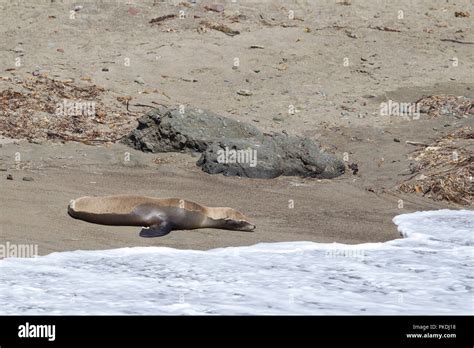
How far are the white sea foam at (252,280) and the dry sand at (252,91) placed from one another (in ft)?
1.34

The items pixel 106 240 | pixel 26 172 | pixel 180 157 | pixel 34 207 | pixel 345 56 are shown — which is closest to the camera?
pixel 106 240

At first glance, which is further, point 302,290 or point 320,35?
point 320,35

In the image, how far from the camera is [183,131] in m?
11.9

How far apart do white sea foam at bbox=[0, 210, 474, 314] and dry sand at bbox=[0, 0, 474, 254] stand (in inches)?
16.1

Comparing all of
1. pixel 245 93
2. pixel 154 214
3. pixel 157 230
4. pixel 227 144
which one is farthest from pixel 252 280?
pixel 245 93

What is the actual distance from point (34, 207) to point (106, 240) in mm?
943

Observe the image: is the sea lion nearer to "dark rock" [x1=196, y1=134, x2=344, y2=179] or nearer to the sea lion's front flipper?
the sea lion's front flipper

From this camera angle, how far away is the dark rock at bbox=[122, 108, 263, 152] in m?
11.9

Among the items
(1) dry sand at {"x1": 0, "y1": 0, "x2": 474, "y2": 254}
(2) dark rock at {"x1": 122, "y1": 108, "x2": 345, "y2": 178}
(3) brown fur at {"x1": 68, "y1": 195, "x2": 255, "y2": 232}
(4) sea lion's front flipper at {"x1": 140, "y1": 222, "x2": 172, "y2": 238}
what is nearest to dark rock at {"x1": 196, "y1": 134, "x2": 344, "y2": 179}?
(2) dark rock at {"x1": 122, "y1": 108, "x2": 345, "y2": 178}

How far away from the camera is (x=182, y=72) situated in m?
15.1
